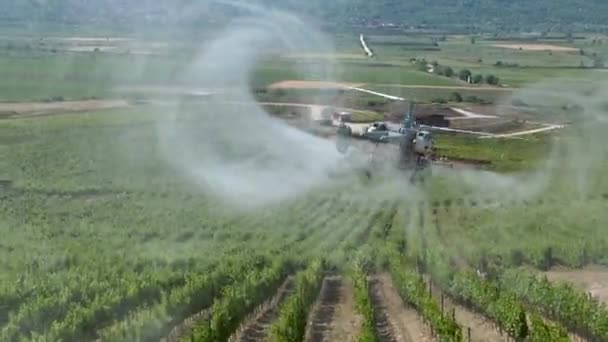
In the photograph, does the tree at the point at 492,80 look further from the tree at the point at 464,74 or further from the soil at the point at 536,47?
the soil at the point at 536,47

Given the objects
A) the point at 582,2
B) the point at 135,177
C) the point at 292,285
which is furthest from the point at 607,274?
the point at 582,2

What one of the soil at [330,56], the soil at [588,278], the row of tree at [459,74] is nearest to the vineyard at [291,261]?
the soil at [588,278]

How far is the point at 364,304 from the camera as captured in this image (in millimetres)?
17234

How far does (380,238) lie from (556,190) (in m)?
11.9

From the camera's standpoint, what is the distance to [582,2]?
123m

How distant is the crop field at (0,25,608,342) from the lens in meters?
16.9

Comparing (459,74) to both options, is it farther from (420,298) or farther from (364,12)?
(420,298)

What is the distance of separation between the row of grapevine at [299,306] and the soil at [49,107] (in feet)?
90.4

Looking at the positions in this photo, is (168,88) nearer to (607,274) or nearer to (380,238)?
(380,238)

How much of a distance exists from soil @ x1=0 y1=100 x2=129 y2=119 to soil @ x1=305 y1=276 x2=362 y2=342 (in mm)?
27843

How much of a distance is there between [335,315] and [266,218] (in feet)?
28.0

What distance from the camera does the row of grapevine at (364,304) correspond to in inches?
582

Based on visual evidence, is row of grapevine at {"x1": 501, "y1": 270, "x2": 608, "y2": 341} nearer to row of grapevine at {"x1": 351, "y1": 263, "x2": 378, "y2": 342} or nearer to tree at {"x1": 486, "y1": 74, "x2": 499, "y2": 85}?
row of grapevine at {"x1": 351, "y1": 263, "x2": 378, "y2": 342}

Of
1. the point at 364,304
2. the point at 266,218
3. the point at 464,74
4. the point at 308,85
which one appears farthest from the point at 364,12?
the point at 364,304
